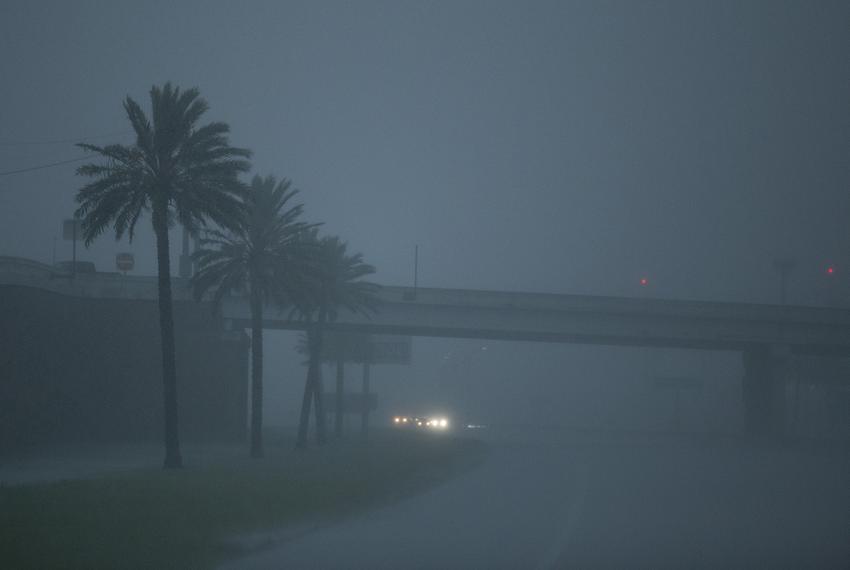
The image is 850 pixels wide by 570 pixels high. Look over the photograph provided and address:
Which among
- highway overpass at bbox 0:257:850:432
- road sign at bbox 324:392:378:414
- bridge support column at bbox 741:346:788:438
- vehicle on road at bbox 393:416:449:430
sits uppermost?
highway overpass at bbox 0:257:850:432

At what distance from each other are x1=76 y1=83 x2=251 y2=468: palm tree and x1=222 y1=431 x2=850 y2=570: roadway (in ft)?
45.2

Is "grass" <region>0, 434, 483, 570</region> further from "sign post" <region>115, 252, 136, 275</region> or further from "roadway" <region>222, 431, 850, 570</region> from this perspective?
"sign post" <region>115, 252, 136, 275</region>

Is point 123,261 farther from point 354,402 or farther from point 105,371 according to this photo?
point 354,402

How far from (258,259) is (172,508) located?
23.6 metres

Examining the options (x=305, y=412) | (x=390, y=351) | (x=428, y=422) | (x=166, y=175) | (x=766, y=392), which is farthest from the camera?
(x=428, y=422)

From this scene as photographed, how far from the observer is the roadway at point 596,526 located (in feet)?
43.7

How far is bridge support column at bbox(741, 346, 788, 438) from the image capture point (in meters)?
63.8

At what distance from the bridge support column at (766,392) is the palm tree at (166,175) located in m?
44.2

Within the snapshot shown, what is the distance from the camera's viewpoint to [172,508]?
57.8 feet

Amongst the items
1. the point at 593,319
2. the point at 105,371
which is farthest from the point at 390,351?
the point at 105,371

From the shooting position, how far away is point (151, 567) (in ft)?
39.8

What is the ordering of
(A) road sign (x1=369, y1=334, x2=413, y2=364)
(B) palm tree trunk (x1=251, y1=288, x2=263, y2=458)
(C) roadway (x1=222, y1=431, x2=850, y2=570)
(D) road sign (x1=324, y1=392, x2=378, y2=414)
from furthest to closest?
1. (D) road sign (x1=324, y1=392, x2=378, y2=414)
2. (A) road sign (x1=369, y1=334, x2=413, y2=364)
3. (B) palm tree trunk (x1=251, y1=288, x2=263, y2=458)
4. (C) roadway (x1=222, y1=431, x2=850, y2=570)

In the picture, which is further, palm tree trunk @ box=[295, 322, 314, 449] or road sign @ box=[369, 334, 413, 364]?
road sign @ box=[369, 334, 413, 364]

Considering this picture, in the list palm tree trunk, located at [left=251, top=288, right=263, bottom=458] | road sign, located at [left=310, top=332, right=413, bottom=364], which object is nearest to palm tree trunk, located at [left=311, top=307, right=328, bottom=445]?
palm tree trunk, located at [left=251, top=288, right=263, bottom=458]
